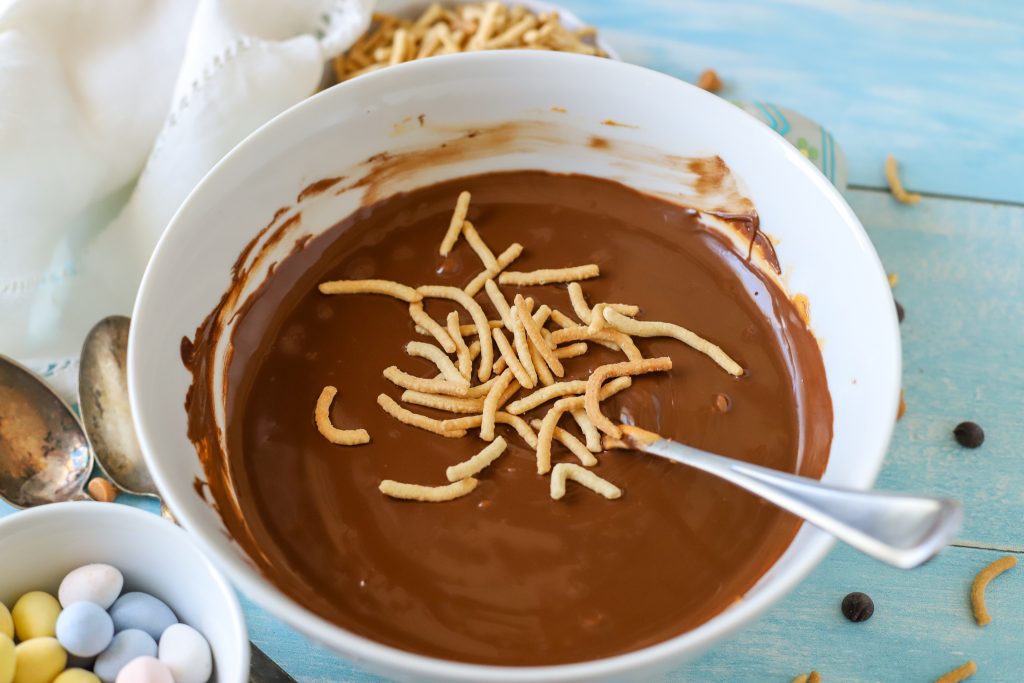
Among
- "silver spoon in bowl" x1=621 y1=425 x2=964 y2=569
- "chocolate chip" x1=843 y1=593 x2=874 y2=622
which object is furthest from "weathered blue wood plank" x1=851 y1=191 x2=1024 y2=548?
"silver spoon in bowl" x1=621 y1=425 x2=964 y2=569

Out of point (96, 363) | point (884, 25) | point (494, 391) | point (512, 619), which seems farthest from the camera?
point (884, 25)

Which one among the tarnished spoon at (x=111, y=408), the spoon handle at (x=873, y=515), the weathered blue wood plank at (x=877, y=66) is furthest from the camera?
the weathered blue wood plank at (x=877, y=66)

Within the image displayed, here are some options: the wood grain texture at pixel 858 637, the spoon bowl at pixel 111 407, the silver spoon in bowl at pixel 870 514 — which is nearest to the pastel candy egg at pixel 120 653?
the wood grain texture at pixel 858 637

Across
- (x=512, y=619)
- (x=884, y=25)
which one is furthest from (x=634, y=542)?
(x=884, y=25)

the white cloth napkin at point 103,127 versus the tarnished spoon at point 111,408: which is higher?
the white cloth napkin at point 103,127

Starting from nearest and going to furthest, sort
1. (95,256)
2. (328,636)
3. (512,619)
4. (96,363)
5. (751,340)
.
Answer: (328,636)
(512,619)
(751,340)
(96,363)
(95,256)

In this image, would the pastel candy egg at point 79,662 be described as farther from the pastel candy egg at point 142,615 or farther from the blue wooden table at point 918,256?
the blue wooden table at point 918,256

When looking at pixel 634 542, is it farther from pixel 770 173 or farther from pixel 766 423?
pixel 770 173
